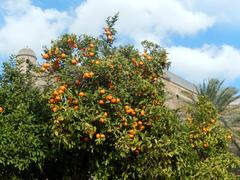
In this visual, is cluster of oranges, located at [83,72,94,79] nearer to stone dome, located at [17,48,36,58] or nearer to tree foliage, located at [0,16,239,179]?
tree foliage, located at [0,16,239,179]

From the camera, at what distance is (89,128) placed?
7430mm

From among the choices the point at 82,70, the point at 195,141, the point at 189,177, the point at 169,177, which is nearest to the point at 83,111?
the point at 82,70

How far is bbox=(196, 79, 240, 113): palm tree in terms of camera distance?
22672mm

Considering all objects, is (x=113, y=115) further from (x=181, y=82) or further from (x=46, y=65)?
(x=181, y=82)

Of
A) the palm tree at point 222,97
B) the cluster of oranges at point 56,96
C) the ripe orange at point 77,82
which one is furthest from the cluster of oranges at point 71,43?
the palm tree at point 222,97

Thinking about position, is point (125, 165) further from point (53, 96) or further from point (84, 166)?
point (53, 96)

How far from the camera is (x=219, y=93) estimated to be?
23.0 metres

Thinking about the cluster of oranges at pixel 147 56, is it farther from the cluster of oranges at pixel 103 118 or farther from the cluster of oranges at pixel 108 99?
the cluster of oranges at pixel 103 118

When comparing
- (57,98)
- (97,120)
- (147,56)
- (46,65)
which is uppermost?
(147,56)

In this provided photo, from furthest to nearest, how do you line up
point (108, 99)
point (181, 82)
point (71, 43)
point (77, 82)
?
1. point (181, 82)
2. point (71, 43)
3. point (77, 82)
4. point (108, 99)

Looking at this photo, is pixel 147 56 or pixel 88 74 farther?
pixel 147 56

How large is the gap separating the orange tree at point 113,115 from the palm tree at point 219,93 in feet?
43.9

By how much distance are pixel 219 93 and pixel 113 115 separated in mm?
15924

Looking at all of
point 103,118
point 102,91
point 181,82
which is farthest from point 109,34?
point 181,82
